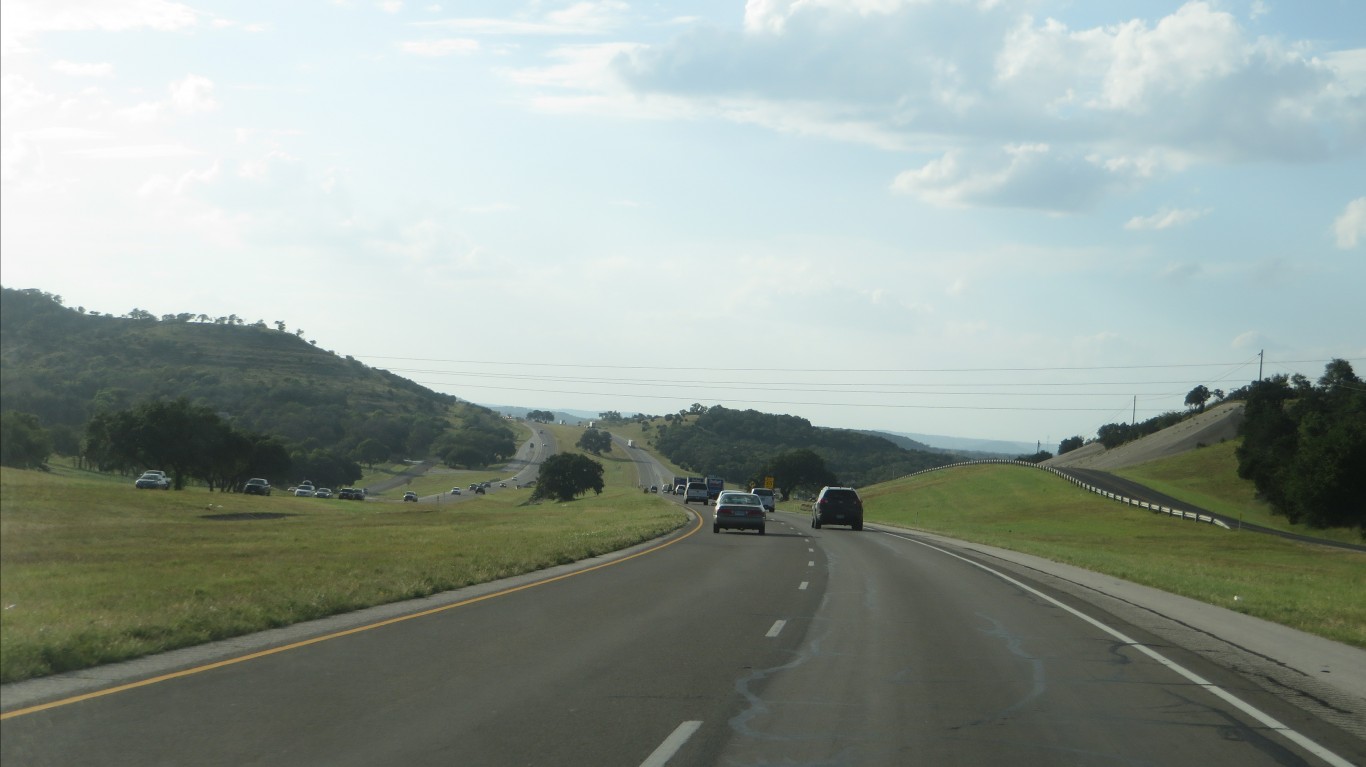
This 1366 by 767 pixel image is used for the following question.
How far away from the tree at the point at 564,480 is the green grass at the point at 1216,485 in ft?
175

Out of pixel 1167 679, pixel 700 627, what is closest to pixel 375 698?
pixel 700 627

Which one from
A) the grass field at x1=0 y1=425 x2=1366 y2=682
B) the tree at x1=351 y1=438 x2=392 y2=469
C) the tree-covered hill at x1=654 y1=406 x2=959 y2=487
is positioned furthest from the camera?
the tree-covered hill at x1=654 y1=406 x2=959 y2=487

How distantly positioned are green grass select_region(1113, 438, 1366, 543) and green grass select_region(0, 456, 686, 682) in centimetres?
6158

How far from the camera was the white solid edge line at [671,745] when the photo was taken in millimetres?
7645

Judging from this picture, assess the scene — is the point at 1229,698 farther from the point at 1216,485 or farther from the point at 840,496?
the point at 1216,485

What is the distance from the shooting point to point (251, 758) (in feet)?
24.6

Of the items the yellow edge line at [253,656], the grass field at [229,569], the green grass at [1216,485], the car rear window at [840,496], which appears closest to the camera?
the yellow edge line at [253,656]

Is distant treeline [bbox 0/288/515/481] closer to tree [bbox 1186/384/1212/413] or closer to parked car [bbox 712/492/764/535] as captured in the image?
parked car [bbox 712/492/764/535]

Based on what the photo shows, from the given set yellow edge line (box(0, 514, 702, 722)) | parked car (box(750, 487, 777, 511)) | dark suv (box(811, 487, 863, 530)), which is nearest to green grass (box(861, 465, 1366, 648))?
dark suv (box(811, 487, 863, 530))

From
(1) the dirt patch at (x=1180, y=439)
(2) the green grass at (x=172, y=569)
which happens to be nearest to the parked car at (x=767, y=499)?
(2) the green grass at (x=172, y=569)

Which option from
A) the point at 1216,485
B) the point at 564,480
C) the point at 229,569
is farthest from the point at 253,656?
the point at 564,480

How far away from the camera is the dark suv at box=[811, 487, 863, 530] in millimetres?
50500

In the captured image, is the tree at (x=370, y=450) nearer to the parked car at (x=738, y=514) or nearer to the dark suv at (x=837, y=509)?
the parked car at (x=738, y=514)

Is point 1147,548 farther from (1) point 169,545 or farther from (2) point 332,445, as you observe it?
(1) point 169,545
